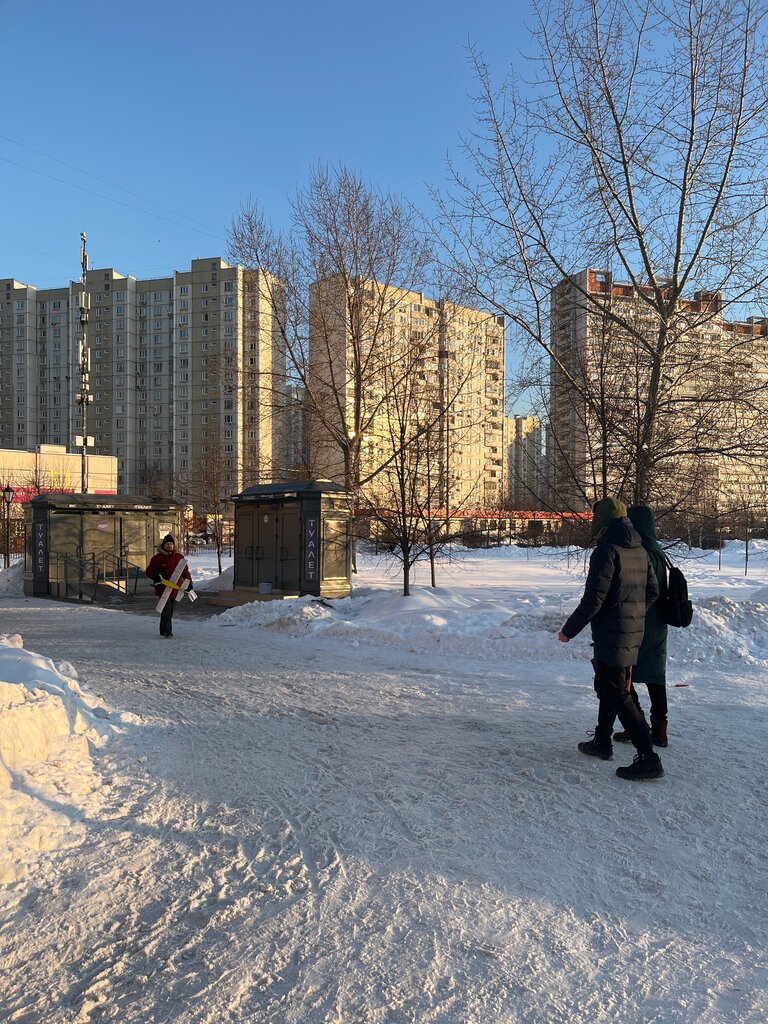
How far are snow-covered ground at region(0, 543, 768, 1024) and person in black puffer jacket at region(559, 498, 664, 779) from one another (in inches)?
13.5

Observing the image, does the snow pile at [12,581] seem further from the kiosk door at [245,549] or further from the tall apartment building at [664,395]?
the tall apartment building at [664,395]

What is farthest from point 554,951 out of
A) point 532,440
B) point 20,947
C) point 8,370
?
point 8,370

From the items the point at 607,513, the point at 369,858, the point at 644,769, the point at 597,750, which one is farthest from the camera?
the point at 597,750

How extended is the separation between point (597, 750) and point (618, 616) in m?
1.07

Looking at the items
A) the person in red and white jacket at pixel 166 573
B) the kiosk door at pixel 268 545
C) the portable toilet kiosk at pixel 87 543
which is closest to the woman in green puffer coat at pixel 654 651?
the person in red and white jacket at pixel 166 573

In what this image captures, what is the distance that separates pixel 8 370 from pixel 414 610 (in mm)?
109251

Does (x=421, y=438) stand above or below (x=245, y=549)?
above

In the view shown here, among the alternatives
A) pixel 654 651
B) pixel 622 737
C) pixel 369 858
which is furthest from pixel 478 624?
pixel 369 858

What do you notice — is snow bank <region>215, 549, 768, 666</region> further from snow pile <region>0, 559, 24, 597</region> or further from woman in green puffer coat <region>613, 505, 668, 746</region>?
snow pile <region>0, 559, 24, 597</region>

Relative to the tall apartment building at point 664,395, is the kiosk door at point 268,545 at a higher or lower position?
lower

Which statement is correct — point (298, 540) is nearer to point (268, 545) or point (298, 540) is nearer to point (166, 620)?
point (268, 545)

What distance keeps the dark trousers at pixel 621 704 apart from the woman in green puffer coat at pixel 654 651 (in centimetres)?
43

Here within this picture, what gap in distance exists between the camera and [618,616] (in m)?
5.06

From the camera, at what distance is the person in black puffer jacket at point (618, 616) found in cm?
491
